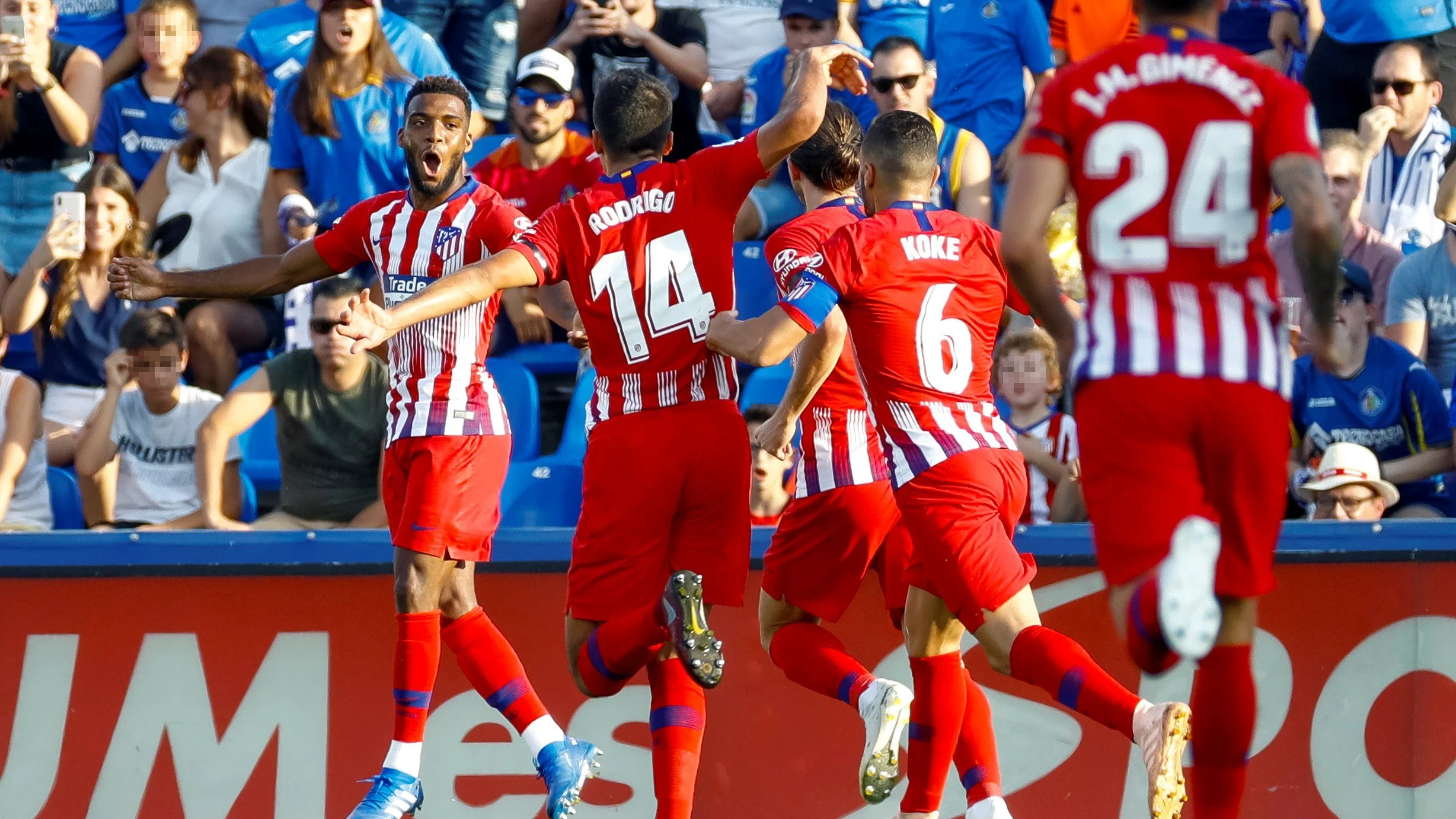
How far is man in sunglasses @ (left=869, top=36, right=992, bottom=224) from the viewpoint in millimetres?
8352

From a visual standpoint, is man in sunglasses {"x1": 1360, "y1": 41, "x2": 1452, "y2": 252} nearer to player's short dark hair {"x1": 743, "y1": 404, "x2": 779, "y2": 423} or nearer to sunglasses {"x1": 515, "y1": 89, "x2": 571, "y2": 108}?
player's short dark hair {"x1": 743, "y1": 404, "x2": 779, "y2": 423}

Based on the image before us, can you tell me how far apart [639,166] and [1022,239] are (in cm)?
220

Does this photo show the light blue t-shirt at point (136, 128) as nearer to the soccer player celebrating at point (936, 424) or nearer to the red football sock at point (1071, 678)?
the soccer player celebrating at point (936, 424)

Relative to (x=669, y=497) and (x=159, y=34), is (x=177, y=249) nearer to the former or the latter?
(x=159, y=34)

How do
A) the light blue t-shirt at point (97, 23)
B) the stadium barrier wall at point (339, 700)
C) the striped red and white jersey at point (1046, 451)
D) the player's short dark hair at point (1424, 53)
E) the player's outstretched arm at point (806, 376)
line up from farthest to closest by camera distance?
the light blue t-shirt at point (97, 23) < the player's short dark hair at point (1424, 53) < the striped red and white jersey at point (1046, 451) < the stadium barrier wall at point (339, 700) < the player's outstretched arm at point (806, 376)

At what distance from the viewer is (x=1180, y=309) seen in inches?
159

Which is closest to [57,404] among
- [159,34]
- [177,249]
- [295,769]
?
[177,249]

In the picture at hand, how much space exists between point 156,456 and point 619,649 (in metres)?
3.23

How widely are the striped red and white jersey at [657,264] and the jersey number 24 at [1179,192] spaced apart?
1.92 metres

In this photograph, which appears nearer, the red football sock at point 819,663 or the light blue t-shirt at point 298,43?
the red football sock at point 819,663

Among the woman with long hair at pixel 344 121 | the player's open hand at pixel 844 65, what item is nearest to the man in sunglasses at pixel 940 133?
the player's open hand at pixel 844 65

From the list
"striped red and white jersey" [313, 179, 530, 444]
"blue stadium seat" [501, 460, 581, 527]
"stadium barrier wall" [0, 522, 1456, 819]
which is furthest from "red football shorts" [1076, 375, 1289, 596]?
"blue stadium seat" [501, 460, 581, 527]

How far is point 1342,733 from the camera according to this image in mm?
6645

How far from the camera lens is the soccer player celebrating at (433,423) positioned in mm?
6082
